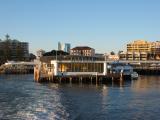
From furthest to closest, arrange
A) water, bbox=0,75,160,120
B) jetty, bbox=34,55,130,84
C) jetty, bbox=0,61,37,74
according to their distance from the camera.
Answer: jetty, bbox=0,61,37,74 < jetty, bbox=34,55,130,84 < water, bbox=0,75,160,120

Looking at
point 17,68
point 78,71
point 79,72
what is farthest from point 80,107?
point 17,68

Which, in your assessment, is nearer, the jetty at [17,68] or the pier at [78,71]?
the pier at [78,71]

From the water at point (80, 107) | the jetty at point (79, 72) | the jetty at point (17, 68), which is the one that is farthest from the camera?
the jetty at point (17, 68)

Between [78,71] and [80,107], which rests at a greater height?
[78,71]

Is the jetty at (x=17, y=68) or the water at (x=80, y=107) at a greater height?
the jetty at (x=17, y=68)

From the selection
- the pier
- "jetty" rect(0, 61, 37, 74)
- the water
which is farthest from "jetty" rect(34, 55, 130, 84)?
"jetty" rect(0, 61, 37, 74)

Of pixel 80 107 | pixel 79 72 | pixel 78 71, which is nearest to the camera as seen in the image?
pixel 80 107

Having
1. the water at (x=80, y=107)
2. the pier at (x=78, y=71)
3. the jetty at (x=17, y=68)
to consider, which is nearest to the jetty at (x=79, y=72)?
the pier at (x=78, y=71)

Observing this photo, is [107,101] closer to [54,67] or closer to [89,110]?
[89,110]

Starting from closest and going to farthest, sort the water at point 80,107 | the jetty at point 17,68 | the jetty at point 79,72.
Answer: the water at point 80,107 < the jetty at point 79,72 < the jetty at point 17,68

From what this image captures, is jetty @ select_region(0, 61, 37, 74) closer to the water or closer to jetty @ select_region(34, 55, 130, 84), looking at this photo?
jetty @ select_region(34, 55, 130, 84)

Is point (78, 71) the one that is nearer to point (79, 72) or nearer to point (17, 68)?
point (79, 72)

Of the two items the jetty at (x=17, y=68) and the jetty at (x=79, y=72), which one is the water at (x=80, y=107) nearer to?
the jetty at (x=79, y=72)

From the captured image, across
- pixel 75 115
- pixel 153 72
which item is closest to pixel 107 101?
pixel 75 115
